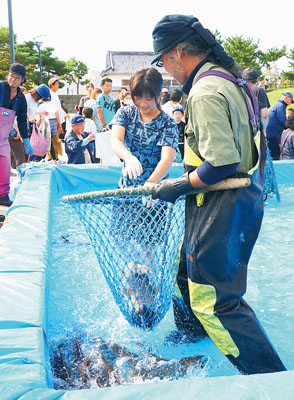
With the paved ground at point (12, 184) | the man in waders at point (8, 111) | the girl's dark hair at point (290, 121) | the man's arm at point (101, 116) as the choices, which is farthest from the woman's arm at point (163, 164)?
the man's arm at point (101, 116)

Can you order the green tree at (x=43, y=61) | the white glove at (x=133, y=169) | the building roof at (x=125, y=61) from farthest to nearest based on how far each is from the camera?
the building roof at (x=125, y=61) → the green tree at (x=43, y=61) → the white glove at (x=133, y=169)

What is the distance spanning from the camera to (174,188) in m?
1.97

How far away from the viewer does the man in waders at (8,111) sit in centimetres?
509

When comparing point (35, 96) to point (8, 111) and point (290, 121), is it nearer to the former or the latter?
point (8, 111)

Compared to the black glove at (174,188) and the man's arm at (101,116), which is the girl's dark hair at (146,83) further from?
the man's arm at (101,116)

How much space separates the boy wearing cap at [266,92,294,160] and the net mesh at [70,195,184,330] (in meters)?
6.05

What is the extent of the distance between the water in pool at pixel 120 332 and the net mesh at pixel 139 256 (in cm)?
21

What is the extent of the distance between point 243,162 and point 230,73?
1.34 feet

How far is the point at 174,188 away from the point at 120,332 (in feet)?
3.87

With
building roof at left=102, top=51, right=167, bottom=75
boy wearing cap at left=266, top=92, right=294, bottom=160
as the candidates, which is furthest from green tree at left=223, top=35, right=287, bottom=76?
boy wearing cap at left=266, top=92, right=294, bottom=160

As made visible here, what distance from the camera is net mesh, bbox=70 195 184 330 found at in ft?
7.84

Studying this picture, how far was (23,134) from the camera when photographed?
5.79m

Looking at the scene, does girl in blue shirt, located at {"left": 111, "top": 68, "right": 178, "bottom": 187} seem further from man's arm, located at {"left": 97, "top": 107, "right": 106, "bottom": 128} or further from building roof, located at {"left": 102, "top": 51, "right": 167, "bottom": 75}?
building roof, located at {"left": 102, "top": 51, "right": 167, "bottom": 75}

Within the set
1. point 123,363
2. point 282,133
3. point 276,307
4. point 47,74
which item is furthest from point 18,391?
point 47,74
